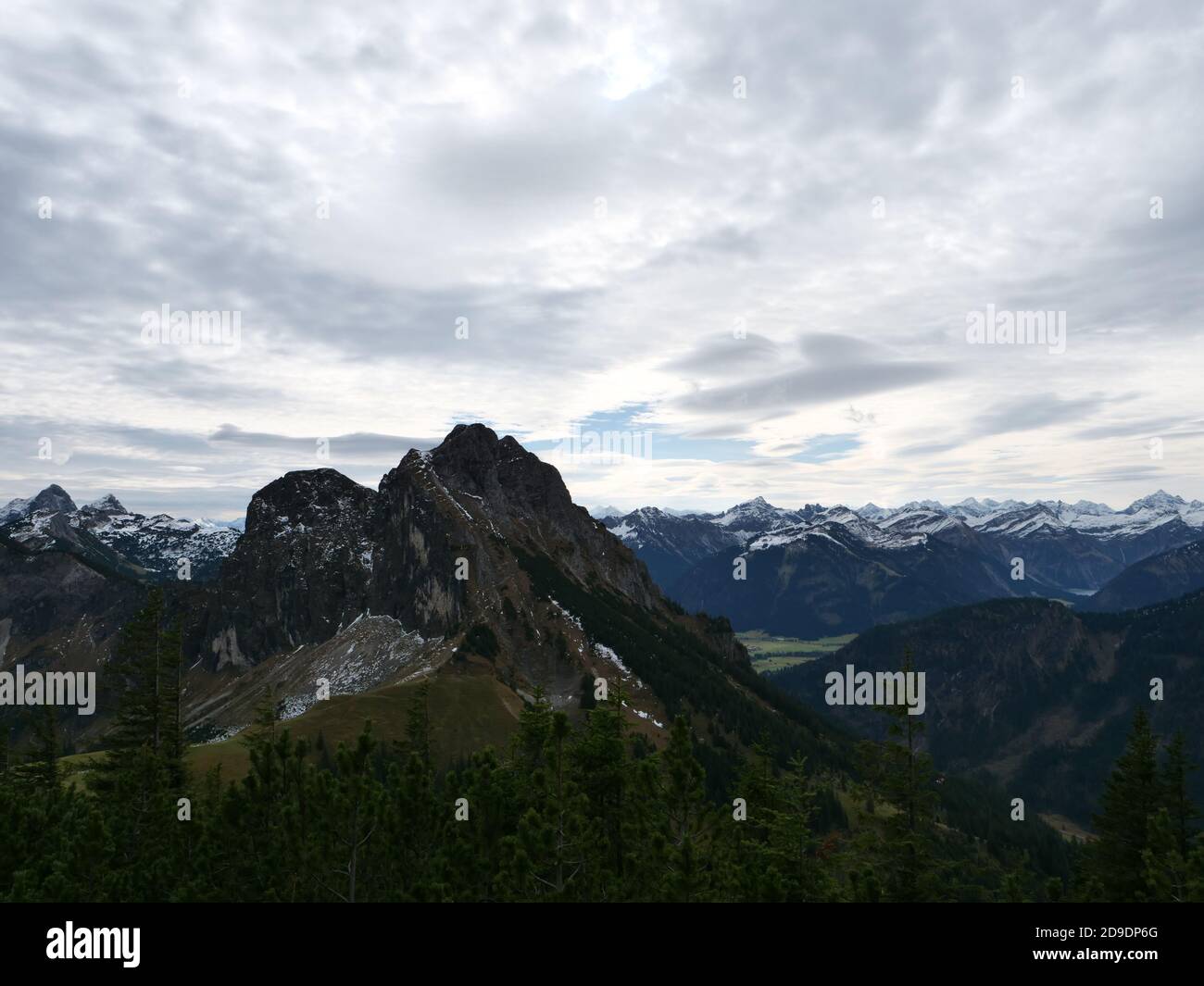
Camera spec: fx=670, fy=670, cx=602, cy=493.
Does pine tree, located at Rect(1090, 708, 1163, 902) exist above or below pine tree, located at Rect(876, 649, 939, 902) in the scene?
below

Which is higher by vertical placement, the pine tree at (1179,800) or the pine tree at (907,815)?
the pine tree at (907,815)

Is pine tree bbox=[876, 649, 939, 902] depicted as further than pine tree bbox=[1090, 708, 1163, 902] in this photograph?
No

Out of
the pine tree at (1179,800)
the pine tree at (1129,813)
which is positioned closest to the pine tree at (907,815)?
the pine tree at (1129,813)

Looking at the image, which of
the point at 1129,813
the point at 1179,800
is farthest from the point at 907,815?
the point at 1179,800

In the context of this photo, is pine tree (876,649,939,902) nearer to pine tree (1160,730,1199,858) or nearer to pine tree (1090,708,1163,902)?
pine tree (1090,708,1163,902)

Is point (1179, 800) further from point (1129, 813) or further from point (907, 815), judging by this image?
point (907, 815)

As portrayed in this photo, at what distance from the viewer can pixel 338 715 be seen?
144m

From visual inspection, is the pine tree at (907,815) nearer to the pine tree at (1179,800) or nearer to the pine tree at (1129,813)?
the pine tree at (1129,813)

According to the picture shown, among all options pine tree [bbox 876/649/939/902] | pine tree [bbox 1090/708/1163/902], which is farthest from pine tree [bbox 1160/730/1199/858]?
pine tree [bbox 876/649/939/902]
